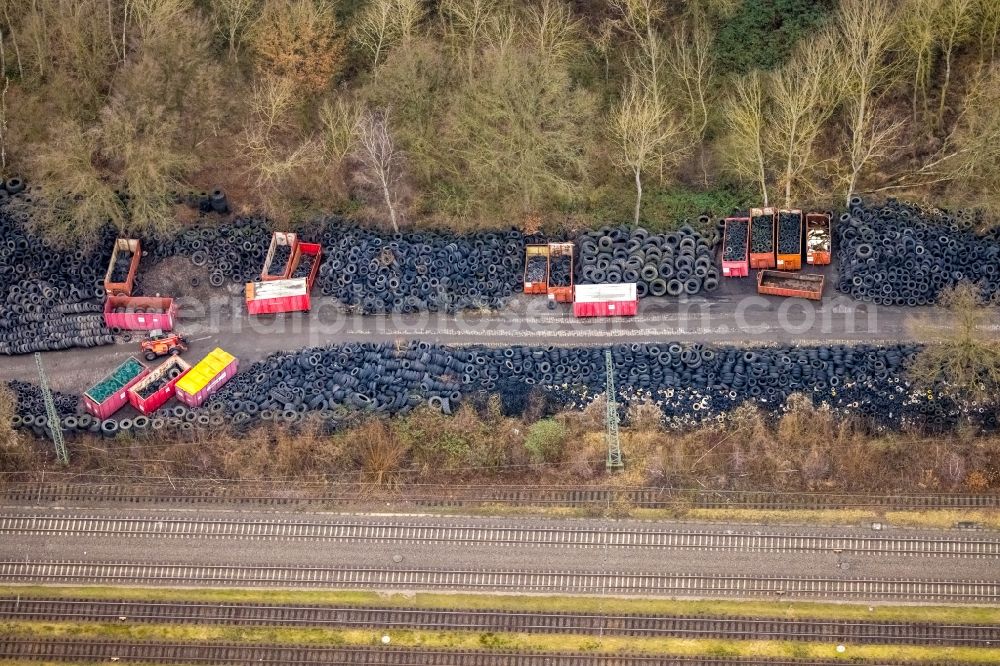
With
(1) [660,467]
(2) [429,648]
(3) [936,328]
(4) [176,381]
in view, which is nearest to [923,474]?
(3) [936,328]

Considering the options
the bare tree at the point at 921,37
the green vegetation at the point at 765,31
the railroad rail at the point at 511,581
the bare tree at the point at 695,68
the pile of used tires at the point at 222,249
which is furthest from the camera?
the green vegetation at the point at 765,31

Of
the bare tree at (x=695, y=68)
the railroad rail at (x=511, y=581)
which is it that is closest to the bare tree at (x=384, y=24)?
the bare tree at (x=695, y=68)

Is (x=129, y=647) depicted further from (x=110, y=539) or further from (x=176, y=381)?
(x=176, y=381)

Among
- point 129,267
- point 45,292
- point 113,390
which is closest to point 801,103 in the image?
point 129,267

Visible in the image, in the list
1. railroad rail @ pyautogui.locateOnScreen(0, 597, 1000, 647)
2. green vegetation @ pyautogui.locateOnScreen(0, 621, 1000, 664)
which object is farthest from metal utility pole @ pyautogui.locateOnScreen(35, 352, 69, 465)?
green vegetation @ pyautogui.locateOnScreen(0, 621, 1000, 664)

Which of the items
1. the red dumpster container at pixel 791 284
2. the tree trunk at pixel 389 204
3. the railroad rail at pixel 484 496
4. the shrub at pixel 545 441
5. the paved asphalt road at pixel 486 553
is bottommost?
the paved asphalt road at pixel 486 553

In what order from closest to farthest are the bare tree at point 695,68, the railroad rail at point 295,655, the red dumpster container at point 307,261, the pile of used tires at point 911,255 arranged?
1. the railroad rail at point 295,655
2. the pile of used tires at point 911,255
3. the red dumpster container at point 307,261
4. the bare tree at point 695,68

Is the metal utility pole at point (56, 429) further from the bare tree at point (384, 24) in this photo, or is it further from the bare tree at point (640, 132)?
the bare tree at point (640, 132)

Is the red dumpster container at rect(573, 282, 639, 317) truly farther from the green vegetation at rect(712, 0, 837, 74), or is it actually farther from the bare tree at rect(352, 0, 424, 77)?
the bare tree at rect(352, 0, 424, 77)
